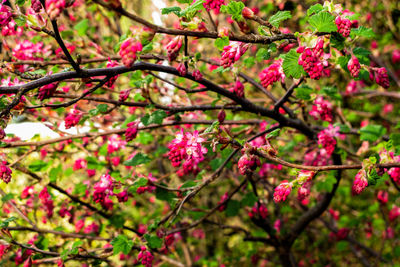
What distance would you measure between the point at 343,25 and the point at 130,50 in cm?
88

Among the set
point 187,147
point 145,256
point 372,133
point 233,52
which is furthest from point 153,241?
point 372,133

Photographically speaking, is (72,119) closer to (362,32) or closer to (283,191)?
(283,191)

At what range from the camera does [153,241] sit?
1.94 meters

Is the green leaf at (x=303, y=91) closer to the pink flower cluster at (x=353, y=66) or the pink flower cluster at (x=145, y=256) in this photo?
the pink flower cluster at (x=353, y=66)

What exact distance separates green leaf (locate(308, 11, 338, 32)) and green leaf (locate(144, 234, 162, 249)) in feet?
4.89

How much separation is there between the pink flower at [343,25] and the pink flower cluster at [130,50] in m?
0.83

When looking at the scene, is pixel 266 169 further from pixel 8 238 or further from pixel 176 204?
pixel 8 238

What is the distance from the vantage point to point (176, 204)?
1986mm

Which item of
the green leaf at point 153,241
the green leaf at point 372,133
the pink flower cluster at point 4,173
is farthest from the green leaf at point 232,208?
the pink flower cluster at point 4,173

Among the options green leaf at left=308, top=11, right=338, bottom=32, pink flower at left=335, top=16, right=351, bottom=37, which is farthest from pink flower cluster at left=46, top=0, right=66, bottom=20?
pink flower at left=335, top=16, right=351, bottom=37

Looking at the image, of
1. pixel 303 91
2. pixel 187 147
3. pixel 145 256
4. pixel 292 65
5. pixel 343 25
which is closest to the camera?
pixel 343 25

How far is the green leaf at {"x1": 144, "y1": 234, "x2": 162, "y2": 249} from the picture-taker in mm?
1921

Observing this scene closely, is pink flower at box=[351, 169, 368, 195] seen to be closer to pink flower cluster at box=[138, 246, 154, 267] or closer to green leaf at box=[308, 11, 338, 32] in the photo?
green leaf at box=[308, 11, 338, 32]

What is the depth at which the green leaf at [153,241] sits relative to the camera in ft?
6.30
